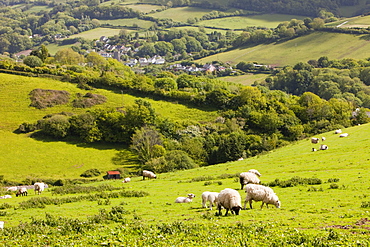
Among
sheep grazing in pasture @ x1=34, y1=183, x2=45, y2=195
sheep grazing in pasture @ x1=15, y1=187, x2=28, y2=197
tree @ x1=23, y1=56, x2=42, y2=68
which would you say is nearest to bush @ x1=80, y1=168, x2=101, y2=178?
sheep grazing in pasture @ x1=34, y1=183, x2=45, y2=195

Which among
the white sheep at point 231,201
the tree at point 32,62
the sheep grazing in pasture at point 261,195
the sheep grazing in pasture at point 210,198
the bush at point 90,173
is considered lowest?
the bush at point 90,173

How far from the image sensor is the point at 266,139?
9412cm

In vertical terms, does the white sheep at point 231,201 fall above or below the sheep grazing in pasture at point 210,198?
above

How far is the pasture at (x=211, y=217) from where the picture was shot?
58.7 feet

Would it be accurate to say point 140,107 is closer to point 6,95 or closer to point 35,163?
point 35,163

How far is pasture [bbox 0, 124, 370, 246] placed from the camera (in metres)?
17.9

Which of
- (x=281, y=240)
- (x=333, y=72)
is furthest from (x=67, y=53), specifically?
(x=281, y=240)

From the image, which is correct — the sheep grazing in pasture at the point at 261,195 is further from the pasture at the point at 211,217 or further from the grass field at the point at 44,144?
the grass field at the point at 44,144

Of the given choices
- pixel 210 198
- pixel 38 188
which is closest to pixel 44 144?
pixel 38 188

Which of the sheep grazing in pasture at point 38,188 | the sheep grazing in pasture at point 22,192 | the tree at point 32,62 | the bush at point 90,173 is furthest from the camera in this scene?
the tree at point 32,62

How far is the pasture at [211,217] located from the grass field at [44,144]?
36728 mm

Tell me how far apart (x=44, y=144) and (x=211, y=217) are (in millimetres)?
71040

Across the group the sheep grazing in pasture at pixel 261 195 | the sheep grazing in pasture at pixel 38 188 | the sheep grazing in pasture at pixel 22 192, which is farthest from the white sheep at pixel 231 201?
the sheep grazing in pasture at pixel 22 192

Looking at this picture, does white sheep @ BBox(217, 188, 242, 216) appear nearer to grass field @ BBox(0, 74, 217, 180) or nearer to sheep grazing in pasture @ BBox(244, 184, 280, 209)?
sheep grazing in pasture @ BBox(244, 184, 280, 209)
